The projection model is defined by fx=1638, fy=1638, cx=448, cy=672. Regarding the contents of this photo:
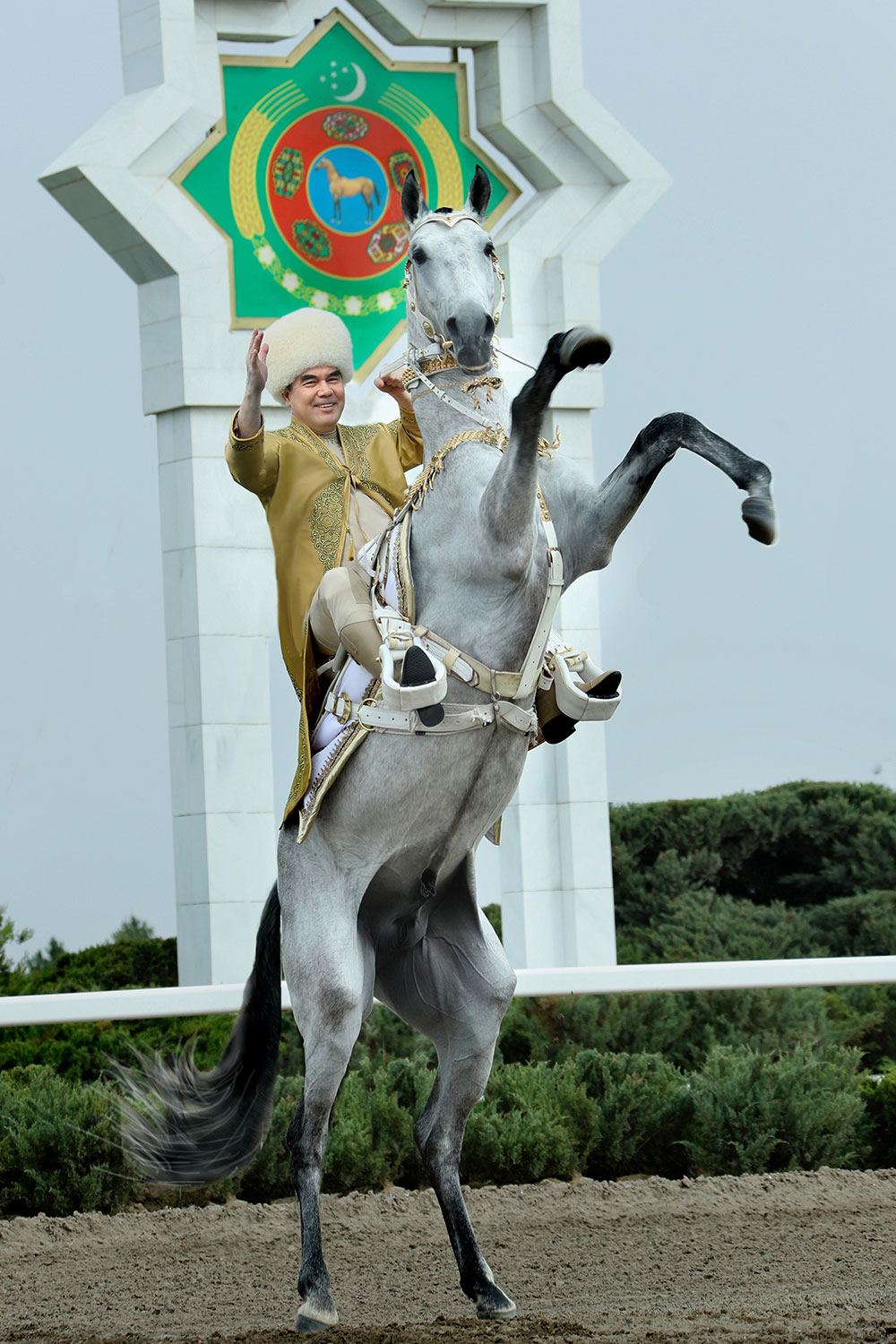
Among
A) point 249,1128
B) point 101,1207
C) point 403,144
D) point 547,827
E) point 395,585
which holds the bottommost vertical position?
point 101,1207

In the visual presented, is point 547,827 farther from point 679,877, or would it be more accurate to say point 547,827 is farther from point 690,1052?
point 679,877

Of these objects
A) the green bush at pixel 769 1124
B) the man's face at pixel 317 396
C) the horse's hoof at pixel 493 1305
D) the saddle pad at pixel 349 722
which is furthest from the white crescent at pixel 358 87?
the horse's hoof at pixel 493 1305

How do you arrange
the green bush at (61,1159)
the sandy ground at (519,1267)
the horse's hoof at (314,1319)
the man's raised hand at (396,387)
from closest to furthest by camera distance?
the horse's hoof at (314,1319)
the sandy ground at (519,1267)
the man's raised hand at (396,387)
the green bush at (61,1159)

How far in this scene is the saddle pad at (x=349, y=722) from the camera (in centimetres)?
367

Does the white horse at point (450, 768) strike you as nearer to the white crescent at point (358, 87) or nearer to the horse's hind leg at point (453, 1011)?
the horse's hind leg at point (453, 1011)

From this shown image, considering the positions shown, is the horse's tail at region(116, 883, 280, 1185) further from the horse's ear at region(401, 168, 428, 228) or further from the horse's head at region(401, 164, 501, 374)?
the horse's ear at region(401, 168, 428, 228)

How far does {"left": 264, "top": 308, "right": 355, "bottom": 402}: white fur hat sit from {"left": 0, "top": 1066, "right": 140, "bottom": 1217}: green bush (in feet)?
9.50

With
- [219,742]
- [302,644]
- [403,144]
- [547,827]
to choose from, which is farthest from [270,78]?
[302,644]

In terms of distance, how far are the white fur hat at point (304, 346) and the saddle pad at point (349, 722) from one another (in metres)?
0.64

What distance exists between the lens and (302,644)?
13.2 ft

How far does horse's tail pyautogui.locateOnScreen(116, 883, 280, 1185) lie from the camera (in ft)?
15.0

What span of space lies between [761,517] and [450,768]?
890mm

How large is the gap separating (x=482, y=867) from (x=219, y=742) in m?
2.31

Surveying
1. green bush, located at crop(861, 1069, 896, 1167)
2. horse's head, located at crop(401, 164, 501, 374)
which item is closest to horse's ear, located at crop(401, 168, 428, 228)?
horse's head, located at crop(401, 164, 501, 374)
